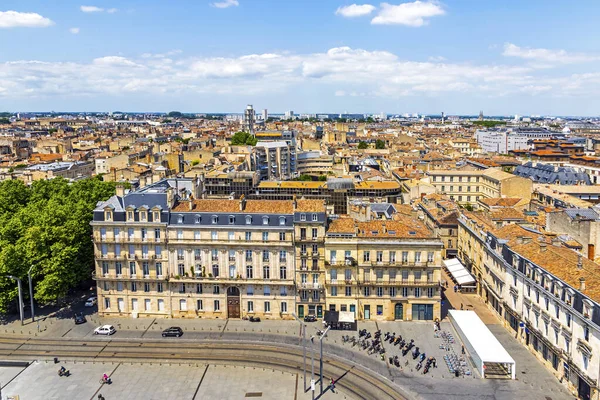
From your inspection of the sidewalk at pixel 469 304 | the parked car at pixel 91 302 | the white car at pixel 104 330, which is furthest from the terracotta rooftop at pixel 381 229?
the parked car at pixel 91 302

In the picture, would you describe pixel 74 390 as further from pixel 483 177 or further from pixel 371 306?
pixel 483 177

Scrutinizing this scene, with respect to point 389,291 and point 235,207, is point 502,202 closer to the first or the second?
point 389,291

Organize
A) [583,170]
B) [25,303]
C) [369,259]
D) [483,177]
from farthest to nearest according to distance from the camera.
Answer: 1. [583,170]
2. [483,177]
3. [25,303]
4. [369,259]

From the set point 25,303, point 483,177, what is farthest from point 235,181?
point 483,177

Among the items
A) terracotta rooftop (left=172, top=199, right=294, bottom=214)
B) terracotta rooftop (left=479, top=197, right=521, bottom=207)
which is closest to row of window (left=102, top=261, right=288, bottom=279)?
terracotta rooftop (left=172, top=199, right=294, bottom=214)

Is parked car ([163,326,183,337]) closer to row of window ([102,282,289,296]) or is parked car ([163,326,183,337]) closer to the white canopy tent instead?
row of window ([102,282,289,296])

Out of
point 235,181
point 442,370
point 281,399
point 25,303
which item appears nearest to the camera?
point 281,399

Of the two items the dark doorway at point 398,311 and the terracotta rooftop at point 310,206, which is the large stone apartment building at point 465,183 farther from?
the terracotta rooftop at point 310,206
